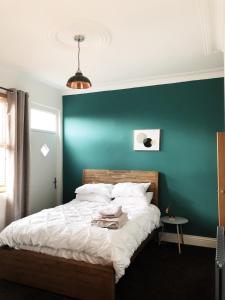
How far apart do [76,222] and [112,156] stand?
1777 mm

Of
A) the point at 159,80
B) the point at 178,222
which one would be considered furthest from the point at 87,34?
the point at 178,222

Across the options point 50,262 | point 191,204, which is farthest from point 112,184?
point 50,262

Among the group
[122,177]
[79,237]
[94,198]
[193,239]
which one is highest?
[122,177]

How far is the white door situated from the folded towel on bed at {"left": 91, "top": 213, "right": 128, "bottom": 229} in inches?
67.2

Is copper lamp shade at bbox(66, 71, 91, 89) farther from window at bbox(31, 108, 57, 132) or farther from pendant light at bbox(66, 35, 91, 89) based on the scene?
window at bbox(31, 108, 57, 132)

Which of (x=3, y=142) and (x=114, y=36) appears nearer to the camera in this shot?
(x=114, y=36)

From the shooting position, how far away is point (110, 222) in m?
2.68

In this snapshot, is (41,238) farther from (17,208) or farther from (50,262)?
(17,208)

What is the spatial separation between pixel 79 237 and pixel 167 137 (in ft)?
7.51

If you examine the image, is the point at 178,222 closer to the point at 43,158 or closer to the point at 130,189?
the point at 130,189

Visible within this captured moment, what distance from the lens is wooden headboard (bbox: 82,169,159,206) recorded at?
4.08m

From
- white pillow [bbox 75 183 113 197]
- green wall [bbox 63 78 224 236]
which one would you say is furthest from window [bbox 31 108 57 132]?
white pillow [bbox 75 183 113 197]

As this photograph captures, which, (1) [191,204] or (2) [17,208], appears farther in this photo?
(1) [191,204]

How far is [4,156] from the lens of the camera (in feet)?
12.0
